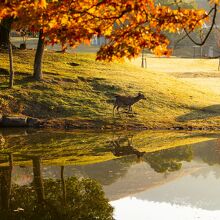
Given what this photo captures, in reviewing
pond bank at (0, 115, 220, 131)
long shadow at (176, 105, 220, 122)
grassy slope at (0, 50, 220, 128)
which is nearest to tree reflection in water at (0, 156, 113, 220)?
pond bank at (0, 115, 220, 131)

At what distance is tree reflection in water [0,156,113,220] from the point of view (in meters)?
14.2

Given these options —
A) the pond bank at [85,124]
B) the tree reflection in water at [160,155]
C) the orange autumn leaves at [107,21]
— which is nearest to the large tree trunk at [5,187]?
the orange autumn leaves at [107,21]

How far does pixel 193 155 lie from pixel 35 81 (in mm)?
16566

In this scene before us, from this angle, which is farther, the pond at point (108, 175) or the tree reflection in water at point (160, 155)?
the tree reflection in water at point (160, 155)

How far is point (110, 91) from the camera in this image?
38656mm

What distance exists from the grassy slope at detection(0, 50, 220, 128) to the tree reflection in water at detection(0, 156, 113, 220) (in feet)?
48.1

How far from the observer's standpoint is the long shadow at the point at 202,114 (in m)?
35.4

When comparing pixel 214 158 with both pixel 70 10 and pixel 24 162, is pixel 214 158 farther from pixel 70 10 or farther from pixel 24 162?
pixel 70 10

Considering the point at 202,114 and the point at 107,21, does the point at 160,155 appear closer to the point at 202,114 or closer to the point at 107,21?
the point at 202,114

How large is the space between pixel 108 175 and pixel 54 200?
4.77 meters

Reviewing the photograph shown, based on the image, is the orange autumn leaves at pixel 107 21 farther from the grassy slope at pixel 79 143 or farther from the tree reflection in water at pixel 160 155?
the tree reflection in water at pixel 160 155

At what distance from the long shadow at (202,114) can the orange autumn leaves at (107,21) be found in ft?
76.8

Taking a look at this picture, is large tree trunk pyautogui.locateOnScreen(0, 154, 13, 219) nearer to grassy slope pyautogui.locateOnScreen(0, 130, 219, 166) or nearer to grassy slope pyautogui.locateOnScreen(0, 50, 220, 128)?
grassy slope pyautogui.locateOnScreen(0, 130, 219, 166)

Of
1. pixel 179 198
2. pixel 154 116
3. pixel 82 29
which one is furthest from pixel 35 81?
pixel 82 29
